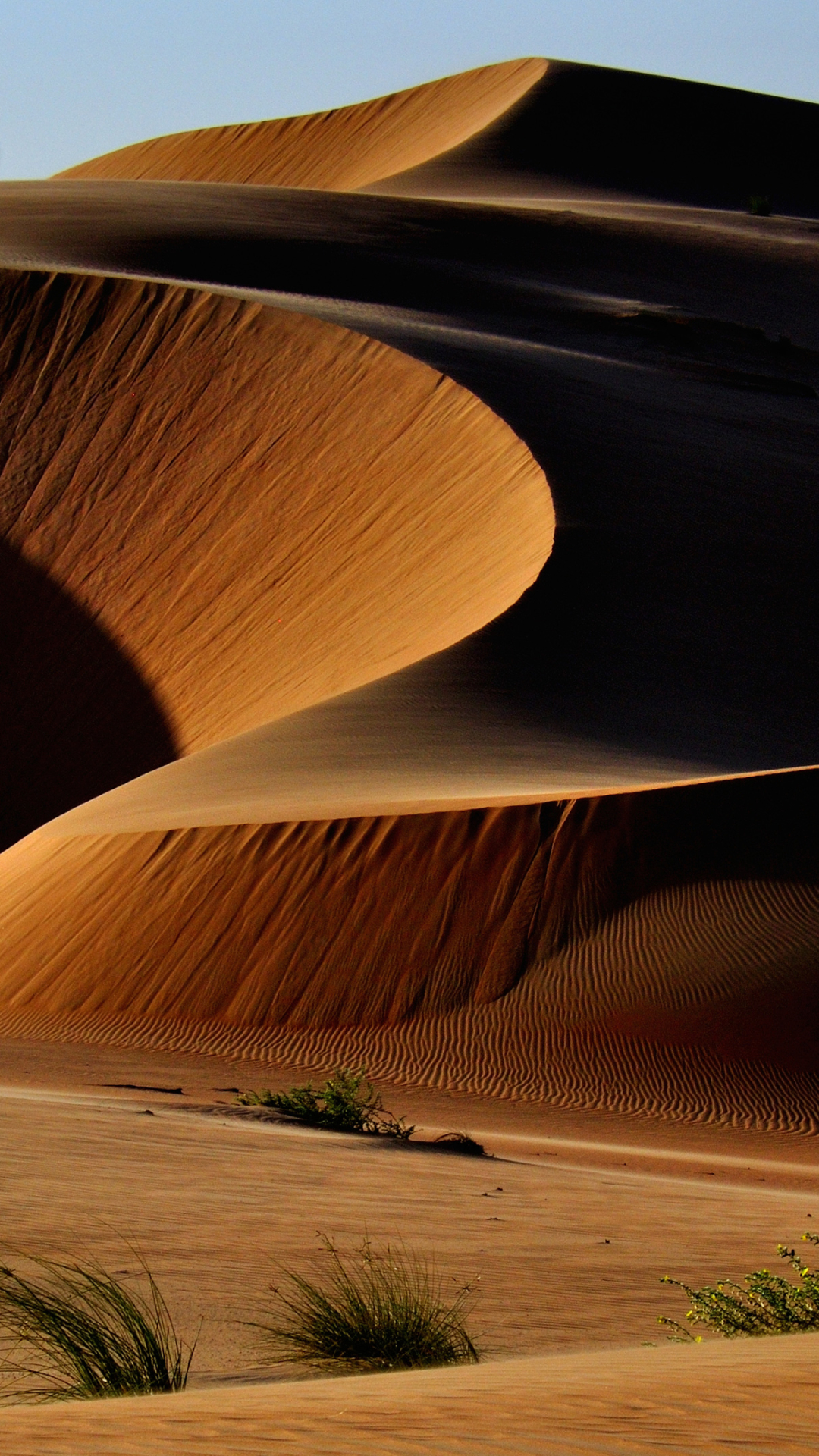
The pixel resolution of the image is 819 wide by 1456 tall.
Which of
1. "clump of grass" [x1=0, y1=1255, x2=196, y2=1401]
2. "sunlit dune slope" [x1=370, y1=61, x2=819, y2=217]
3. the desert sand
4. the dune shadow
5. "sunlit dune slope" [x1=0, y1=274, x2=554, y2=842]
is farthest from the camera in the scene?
"sunlit dune slope" [x1=370, y1=61, x2=819, y2=217]

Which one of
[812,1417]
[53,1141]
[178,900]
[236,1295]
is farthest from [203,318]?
[812,1417]

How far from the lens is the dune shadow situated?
2986 centimetres

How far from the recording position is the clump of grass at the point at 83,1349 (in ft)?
16.7

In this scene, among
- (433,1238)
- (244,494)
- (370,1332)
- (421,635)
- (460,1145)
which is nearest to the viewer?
(370,1332)

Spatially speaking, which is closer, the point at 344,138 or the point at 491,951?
the point at 491,951

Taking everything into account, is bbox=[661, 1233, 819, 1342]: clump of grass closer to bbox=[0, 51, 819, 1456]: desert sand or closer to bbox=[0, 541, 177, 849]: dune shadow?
bbox=[0, 51, 819, 1456]: desert sand

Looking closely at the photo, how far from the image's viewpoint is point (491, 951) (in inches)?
648

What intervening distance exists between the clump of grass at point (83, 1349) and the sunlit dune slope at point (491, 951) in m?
9.67

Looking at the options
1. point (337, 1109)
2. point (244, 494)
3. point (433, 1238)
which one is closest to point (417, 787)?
point (337, 1109)

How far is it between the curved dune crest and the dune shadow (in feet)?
1.19

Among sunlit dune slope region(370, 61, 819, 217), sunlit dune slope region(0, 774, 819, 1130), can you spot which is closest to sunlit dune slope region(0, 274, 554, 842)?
sunlit dune slope region(0, 774, 819, 1130)

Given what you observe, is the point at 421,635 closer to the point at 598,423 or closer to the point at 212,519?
the point at 598,423

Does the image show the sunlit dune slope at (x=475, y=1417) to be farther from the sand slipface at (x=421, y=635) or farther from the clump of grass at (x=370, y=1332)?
the sand slipface at (x=421, y=635)

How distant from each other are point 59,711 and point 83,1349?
2641 cm
